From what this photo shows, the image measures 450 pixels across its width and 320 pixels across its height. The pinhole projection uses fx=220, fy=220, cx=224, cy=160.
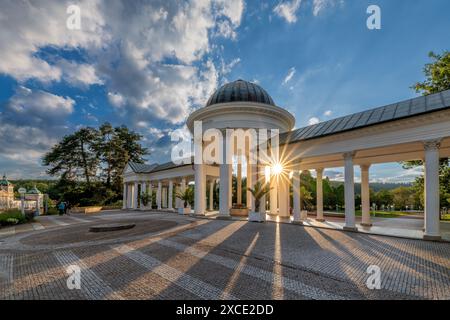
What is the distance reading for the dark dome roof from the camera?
817 inches

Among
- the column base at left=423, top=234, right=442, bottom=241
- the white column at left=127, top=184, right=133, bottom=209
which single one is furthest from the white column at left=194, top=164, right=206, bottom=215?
the white column at left=127, top=184, right=133, bottom=209

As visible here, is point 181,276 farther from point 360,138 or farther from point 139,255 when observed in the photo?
point 360,138

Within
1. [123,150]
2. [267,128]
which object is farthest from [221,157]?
[123,150]

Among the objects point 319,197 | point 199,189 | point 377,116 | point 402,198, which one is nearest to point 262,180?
point 319,197

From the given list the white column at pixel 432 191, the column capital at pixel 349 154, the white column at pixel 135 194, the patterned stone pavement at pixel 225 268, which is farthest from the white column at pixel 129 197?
the white column at pixel 432 191

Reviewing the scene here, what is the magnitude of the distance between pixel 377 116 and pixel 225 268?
1204 centimetres

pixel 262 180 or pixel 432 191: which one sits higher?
pixel 262 180

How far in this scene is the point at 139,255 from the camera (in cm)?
786

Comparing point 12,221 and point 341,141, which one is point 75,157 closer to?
point 12,221

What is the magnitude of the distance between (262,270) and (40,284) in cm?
565

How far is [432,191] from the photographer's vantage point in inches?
409

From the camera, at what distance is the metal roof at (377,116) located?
10695 millimetres

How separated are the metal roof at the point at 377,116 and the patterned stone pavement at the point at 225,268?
6145 millimetres

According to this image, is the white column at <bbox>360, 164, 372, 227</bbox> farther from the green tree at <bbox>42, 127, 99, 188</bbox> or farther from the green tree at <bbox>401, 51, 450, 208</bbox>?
the green tree at <bbox>42, 127, 99, 188</bbox>
